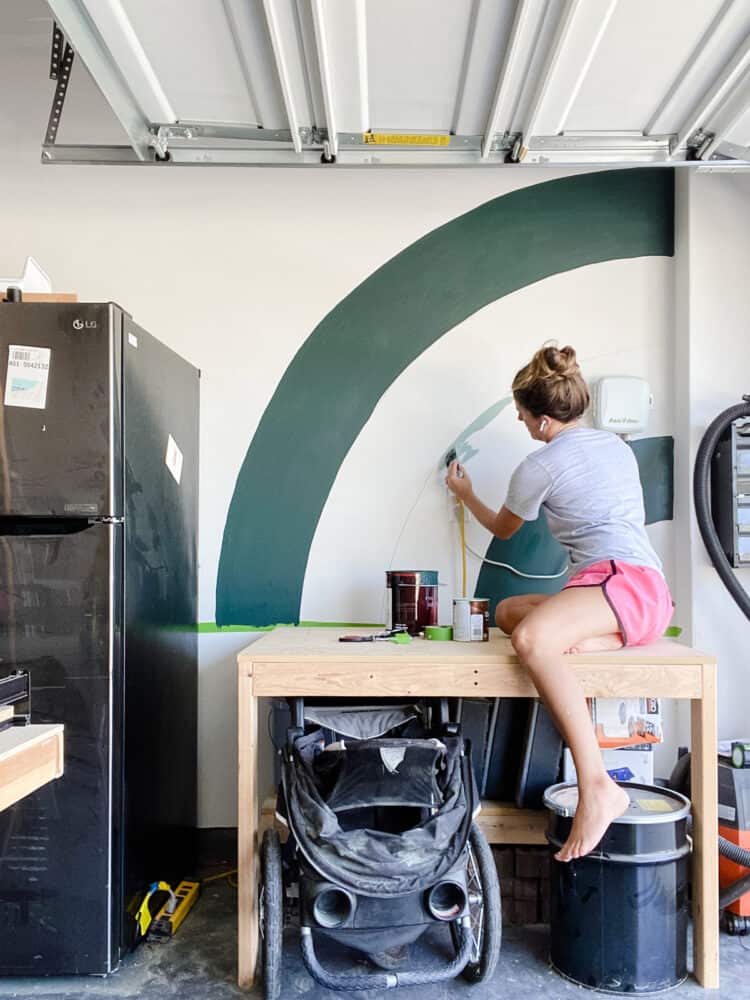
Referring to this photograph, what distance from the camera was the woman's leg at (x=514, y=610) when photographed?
2.38m

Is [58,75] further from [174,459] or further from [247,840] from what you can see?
[247,840]

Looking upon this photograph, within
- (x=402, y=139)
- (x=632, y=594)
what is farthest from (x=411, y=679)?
(x=402, y=139)

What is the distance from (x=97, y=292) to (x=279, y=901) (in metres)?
2.11

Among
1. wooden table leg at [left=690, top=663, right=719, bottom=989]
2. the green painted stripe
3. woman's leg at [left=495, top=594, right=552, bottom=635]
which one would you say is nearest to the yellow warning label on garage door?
the green painted stripe

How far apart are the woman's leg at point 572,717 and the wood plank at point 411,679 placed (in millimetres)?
76

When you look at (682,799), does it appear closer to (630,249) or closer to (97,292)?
(630,249)

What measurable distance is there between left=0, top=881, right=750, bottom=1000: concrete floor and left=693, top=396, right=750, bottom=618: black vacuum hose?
41.0 inches

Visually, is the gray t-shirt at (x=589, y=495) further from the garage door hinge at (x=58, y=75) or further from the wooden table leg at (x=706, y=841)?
the garage door hinge at (x=58, y=75)

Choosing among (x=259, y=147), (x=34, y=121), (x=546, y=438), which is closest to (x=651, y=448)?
(x=546, y=438)

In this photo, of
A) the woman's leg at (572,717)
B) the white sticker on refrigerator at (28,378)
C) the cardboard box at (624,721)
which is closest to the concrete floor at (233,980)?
the woman's leg at (572,717)

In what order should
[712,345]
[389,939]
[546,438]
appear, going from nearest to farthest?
[389,939] < [546,438] < [712,345]

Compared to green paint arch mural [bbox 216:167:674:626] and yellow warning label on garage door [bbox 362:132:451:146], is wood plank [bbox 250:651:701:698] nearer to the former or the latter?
green paint arch mural [bbox 216:167:674:626]

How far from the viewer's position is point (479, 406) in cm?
278

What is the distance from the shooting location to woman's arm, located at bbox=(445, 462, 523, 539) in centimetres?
244
